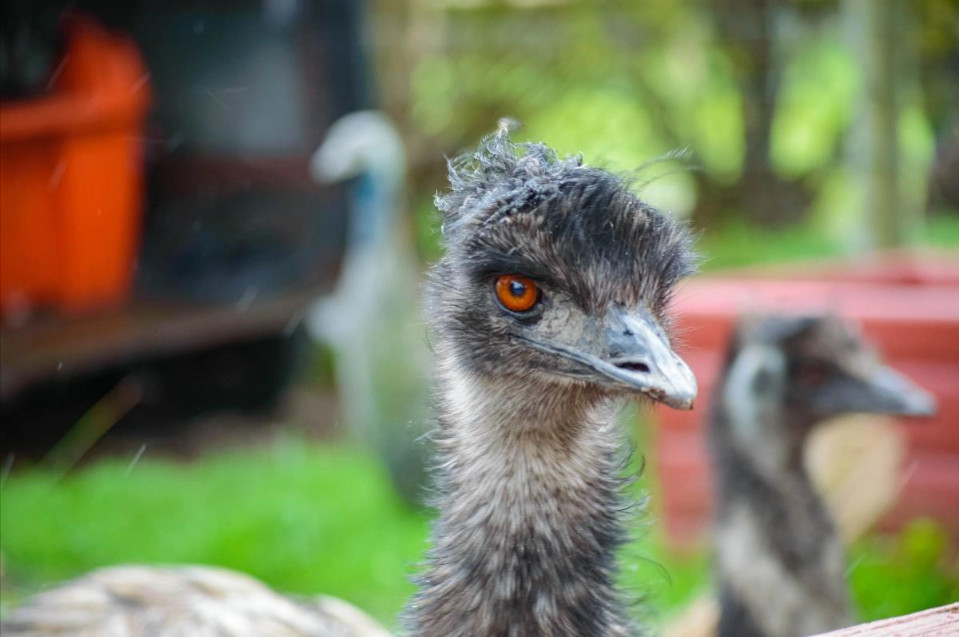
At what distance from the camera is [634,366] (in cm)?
202

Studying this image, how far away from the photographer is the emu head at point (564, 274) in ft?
6.68

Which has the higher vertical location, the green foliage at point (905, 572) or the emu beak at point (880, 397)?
the emu beak at point (880, 397)

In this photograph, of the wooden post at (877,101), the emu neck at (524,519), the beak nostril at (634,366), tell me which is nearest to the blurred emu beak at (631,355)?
the beak nostril at (634,366)

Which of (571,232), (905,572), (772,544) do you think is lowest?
(905,572)

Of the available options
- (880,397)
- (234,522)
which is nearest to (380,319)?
(234,522)

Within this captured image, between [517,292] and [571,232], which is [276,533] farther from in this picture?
[571,232]

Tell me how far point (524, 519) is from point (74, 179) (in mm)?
4811

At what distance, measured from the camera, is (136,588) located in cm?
297

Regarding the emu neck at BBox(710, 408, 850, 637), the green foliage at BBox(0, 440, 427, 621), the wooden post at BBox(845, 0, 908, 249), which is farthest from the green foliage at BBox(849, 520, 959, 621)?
the wooden post at BBox(845, 0, 908, 249)

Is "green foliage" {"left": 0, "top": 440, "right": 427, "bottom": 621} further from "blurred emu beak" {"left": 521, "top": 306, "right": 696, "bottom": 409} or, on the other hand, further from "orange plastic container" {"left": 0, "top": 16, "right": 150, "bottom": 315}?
"blurred emu beak" {"left": 521, "top": 306, "right": 696, "bottom": 409}

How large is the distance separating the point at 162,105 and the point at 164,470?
2258mm

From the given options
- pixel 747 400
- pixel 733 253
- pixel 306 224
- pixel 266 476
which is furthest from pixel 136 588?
pixel 733 253

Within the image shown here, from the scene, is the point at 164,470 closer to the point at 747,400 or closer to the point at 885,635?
the point at 747,400

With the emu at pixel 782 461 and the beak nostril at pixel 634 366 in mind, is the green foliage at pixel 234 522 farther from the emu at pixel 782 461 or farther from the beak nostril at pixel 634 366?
the beak nostril at pixel 634 366
